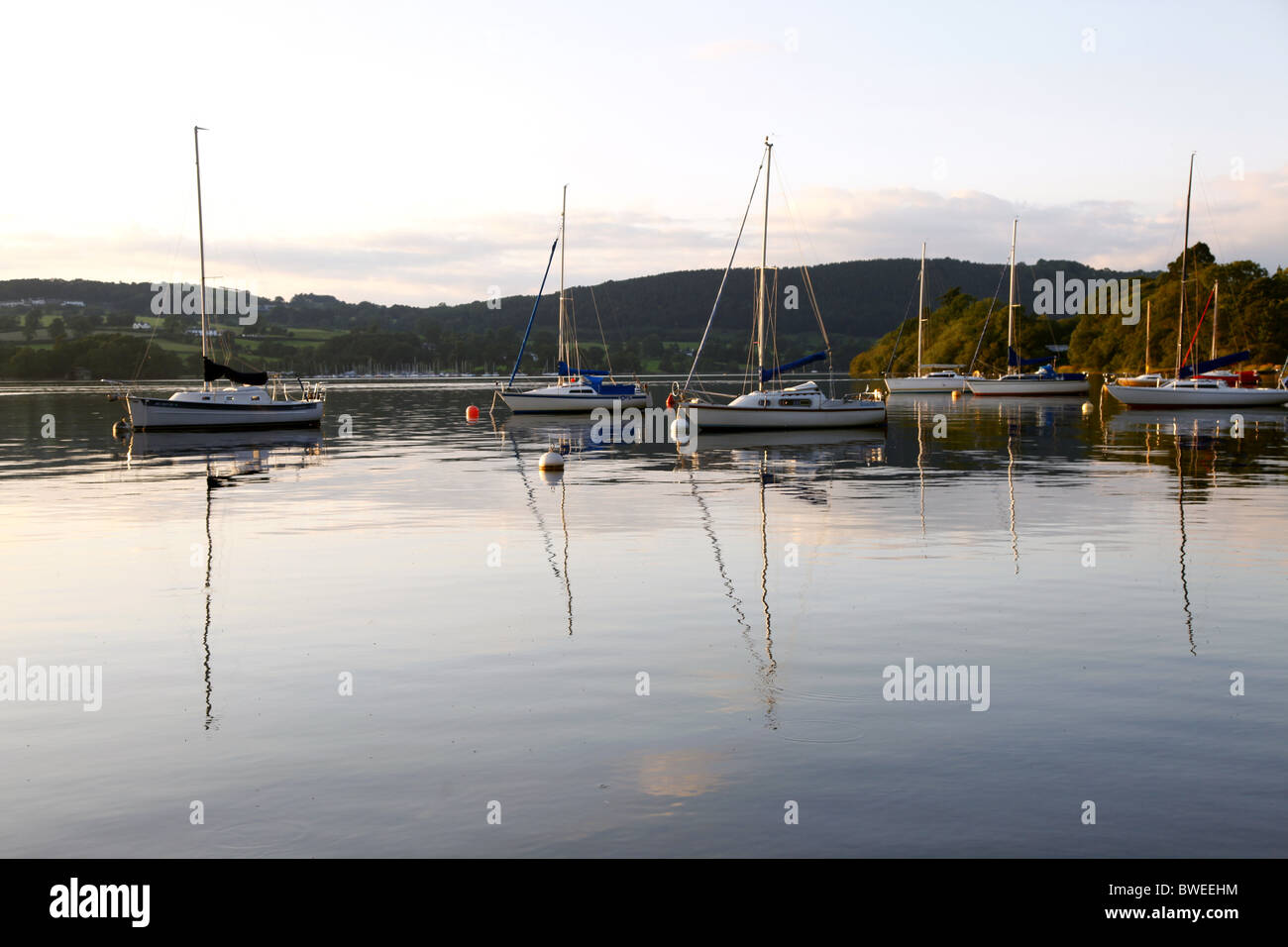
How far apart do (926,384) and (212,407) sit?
10112 centimetres

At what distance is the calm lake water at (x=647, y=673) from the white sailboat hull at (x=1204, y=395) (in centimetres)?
6130

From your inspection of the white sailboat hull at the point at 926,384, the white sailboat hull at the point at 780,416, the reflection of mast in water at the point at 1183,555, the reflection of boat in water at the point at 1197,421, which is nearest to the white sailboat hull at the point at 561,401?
the white sailboat hull at the point at 780,416

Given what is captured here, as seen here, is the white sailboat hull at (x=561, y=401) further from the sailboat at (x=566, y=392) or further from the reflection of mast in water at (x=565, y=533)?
the reflection of mast in water at (x=565, y=533)

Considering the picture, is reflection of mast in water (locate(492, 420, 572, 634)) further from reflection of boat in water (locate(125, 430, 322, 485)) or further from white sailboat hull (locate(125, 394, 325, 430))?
white sailboat hull (locate(125, 394, 325, 430))

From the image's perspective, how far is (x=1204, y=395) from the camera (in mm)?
89312

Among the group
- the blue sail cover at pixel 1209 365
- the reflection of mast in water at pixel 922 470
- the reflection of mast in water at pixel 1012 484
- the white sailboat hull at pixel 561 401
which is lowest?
the reflection of mast in water at pixel 922 470

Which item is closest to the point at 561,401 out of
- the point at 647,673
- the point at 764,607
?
the point at 764,607

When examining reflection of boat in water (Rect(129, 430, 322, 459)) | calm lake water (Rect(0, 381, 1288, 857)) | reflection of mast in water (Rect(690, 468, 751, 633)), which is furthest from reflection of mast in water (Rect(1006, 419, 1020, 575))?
reflection of boat in water (Rect(129, 430, 322, 459))

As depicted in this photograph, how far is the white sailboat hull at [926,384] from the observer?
14650 centimetres

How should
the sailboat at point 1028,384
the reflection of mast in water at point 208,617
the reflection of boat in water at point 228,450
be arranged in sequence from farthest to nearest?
the sailboat at point 1028,384
the reflection of boat in water at point 228,450
the reflection of mast in water at point 208,617
